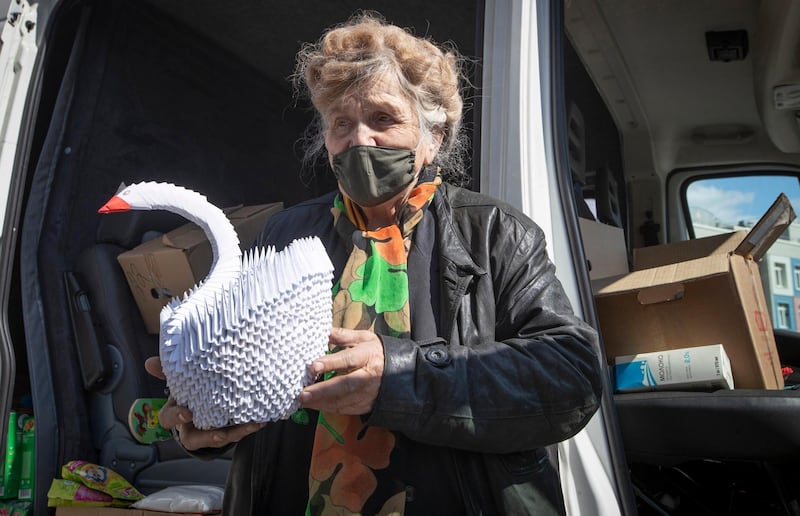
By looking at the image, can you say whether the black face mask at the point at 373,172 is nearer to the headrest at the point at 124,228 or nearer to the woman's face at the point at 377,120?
the woman's face at the point at 377,120

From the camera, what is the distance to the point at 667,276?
6.84 feet

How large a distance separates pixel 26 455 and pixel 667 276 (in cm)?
220

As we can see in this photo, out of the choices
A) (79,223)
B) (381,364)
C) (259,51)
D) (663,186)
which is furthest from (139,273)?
(663,186)

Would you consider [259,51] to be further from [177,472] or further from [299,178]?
[177,472]

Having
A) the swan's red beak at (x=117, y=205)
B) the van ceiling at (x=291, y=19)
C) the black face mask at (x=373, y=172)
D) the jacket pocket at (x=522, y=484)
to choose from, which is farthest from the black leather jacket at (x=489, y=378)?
the van ceiling at (x=291, y=19)

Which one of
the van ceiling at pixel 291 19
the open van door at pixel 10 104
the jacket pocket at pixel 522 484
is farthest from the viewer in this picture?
the van ceiling at pixel 291 19

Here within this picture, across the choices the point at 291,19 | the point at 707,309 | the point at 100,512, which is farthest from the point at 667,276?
the point at 291,19

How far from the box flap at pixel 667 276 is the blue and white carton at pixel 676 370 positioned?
21 cm

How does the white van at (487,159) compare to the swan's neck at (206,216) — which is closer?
the swan's neck at (206,216)

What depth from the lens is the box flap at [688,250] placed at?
2.44 m

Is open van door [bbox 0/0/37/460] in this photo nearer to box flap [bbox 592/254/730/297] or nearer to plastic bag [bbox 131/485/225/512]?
plastic bag [bbox 131/485/225/512]

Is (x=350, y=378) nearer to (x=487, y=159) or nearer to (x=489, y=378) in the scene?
(x=489, y=378)

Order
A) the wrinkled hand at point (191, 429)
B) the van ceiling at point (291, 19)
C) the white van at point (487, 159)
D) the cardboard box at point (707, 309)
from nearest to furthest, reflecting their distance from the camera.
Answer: the wrinkled hand at point (191, 429) → the white van at point (487, 159) → the cardboard box at point (707, 309) → the van ceiling at point (291, 19)

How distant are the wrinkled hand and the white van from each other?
0.70 meters
